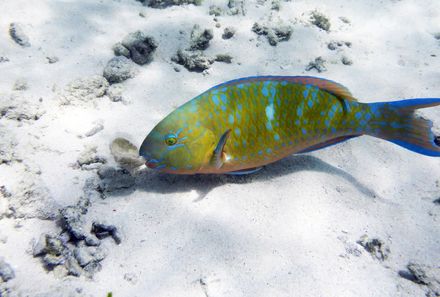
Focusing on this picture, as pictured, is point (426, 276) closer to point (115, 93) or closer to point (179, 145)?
point (179, 145)

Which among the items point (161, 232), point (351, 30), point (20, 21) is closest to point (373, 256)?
point (161, 232)

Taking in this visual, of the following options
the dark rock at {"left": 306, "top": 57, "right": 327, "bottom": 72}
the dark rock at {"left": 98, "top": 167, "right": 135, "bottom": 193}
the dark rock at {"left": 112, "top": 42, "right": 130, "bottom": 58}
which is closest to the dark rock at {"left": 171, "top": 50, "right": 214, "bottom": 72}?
the dark rock at {"left": 112, "top": 42, "right": 130, "bottom": 58}

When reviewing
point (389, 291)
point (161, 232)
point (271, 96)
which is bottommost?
point (389, 291)

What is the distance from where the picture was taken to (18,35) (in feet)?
18.0

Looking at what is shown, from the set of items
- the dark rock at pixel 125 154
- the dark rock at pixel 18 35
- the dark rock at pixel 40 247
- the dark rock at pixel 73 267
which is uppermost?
the dark rock at pixel 18 35

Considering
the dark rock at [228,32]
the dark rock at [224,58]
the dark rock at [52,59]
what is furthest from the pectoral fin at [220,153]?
the dark rock at [228,32]

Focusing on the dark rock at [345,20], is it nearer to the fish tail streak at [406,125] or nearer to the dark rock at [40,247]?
the fish tail streak at [406,125]

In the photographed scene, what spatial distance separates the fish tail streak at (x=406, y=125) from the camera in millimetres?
3543

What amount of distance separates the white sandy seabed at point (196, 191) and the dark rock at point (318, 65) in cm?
17

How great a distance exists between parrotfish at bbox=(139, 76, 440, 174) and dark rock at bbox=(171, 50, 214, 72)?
7.20 feet

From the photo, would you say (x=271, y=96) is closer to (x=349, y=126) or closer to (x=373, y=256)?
(x=349, y=126)

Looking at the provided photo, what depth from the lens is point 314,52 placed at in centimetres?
644

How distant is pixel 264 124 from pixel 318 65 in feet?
9.85

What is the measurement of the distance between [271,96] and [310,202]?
1.35 meters
